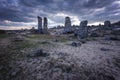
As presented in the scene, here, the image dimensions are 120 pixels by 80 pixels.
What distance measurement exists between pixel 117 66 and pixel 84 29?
1579 cm

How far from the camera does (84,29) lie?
20.3 m

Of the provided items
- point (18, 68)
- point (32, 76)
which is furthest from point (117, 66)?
point (18, 68)

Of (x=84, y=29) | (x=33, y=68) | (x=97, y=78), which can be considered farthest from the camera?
(x=84, y=29)

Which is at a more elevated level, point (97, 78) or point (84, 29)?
point (84, 29)

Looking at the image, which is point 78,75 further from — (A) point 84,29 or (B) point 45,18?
(B) point 45,18

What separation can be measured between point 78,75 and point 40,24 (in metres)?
33.6

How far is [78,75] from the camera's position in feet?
14.2

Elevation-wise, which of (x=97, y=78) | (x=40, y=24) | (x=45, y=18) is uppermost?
(x=45, y=18)

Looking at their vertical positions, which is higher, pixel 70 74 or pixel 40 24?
pixel 40 24

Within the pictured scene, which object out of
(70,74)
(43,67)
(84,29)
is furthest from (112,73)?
(84,29)

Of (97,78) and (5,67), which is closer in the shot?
(97,78)

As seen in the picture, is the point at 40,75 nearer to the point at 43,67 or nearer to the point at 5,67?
the point at 43,67

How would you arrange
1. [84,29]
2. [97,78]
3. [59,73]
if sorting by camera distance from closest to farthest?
1. [97,78]
2. [59,73]
3. [84,29]

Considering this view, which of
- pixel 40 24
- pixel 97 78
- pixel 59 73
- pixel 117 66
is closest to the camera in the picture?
pixel 97 78
